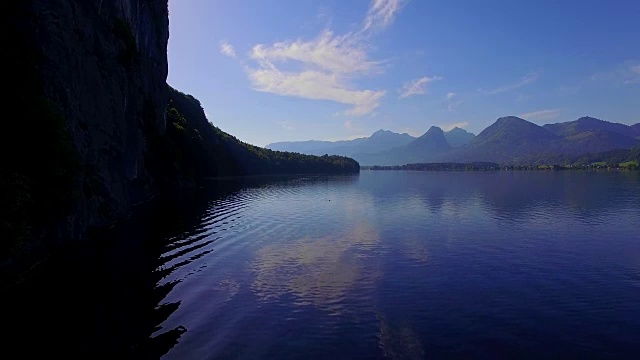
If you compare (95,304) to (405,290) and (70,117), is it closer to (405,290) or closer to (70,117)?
(405,290)

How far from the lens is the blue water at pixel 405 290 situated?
866 inches

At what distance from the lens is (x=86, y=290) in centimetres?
3020

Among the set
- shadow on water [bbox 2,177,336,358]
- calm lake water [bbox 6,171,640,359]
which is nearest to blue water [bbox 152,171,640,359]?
calm lake water [bbox 6,171,640,359]

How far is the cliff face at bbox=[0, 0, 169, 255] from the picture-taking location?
34219 mm

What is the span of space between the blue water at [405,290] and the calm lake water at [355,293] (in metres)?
0.13

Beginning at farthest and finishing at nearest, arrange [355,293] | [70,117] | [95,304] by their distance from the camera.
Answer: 1. [70,117]
2. [355,293]
3. [95,304]

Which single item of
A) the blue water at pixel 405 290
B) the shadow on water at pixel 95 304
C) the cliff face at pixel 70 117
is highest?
the cliff face at pixel 70 117

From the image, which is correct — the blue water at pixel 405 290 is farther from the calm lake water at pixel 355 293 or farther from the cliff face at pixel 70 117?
the cliff face at pixel 70 117

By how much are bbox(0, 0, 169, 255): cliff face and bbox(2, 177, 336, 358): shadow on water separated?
4.31 meters

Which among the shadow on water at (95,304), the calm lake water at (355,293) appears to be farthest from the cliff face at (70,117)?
the calm lake water at (355,293)

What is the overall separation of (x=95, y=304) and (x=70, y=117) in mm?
27682

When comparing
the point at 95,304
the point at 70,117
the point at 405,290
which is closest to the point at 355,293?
the point at 405,290

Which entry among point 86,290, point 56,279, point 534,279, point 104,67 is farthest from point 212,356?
point 104,67

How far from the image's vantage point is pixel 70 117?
1786 inches
